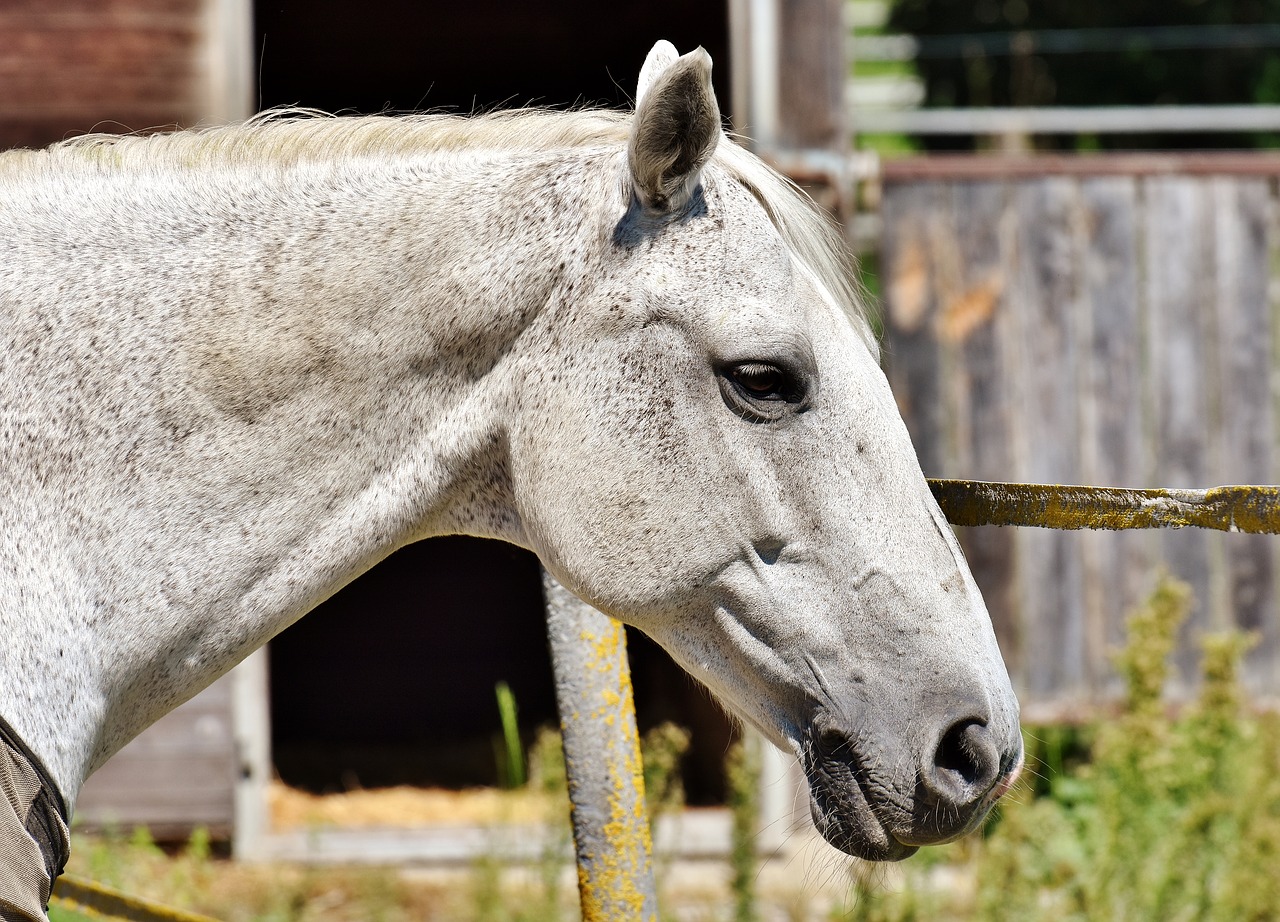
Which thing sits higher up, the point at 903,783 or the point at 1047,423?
the point at 903,783

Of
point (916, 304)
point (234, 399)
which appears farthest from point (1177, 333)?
point (234, 399)

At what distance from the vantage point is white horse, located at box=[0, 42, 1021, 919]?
1561 millimetres

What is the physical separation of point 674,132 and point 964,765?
0.88 metres

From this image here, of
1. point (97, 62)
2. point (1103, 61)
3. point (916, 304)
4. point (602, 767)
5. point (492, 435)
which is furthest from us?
point (1103, 61)

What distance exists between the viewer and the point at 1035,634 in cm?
506

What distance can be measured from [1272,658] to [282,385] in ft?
15.5

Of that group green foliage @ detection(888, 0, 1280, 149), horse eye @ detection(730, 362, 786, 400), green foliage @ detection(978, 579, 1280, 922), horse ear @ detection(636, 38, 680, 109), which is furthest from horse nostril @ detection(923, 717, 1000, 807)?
green foliage @ detection(888, 0, 1280, 149)

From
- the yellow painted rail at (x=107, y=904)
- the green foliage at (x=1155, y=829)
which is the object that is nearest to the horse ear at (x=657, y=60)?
the yellow painted rail at (x=107, y=904)

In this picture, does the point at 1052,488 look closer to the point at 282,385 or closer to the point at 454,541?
the point at 282,385

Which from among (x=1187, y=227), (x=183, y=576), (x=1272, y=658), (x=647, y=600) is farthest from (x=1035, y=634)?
(x=183, y=576)

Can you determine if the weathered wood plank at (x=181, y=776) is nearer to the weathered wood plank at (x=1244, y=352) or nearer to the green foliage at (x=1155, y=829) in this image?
the green foliage at (x=1155, y=829)

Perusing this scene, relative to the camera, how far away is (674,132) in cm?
157

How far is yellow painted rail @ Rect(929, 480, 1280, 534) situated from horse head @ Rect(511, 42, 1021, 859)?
237mm

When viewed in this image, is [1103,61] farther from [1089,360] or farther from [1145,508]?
[1145,508]
